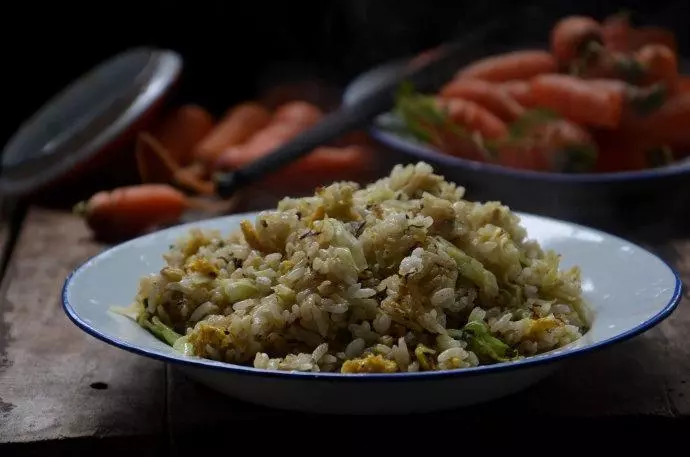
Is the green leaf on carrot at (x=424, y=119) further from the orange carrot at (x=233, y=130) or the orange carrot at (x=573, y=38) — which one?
the orange carrot at (x=233, y=130)

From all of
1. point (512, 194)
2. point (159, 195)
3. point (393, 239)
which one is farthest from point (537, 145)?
point (393, 239)

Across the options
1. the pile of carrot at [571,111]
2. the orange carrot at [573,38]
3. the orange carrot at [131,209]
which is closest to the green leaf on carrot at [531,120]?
the pile of carrot at [571,111]

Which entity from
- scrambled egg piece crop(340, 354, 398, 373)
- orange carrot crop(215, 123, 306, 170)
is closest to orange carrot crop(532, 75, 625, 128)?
orange carrot crop(215, 123, 306, 170)

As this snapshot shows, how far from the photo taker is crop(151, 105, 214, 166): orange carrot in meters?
3.63

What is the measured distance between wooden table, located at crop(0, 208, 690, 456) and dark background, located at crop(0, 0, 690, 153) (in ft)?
6.52

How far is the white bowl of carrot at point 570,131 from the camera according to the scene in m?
2.76

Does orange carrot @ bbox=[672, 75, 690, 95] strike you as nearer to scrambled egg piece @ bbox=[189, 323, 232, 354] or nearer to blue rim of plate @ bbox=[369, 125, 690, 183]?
blue rim of plate @ bbox=[369, 125, 690, 183]

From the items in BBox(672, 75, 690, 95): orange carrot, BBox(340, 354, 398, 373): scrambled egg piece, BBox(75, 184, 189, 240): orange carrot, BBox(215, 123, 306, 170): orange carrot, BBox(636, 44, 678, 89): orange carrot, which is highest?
BBox(340, 354, 398, 373): scrambled egg piece

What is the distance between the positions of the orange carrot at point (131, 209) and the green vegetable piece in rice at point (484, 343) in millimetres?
1488

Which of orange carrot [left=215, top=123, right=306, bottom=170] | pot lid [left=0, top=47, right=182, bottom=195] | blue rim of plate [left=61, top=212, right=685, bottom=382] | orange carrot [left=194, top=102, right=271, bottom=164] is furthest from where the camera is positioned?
orange carrot [left=194, top=102, right=271, bottom=164]

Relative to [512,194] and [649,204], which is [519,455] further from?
[649,204]

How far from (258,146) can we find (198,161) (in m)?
0.24

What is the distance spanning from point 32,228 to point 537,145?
4.57 ft

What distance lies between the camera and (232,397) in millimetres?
1769
